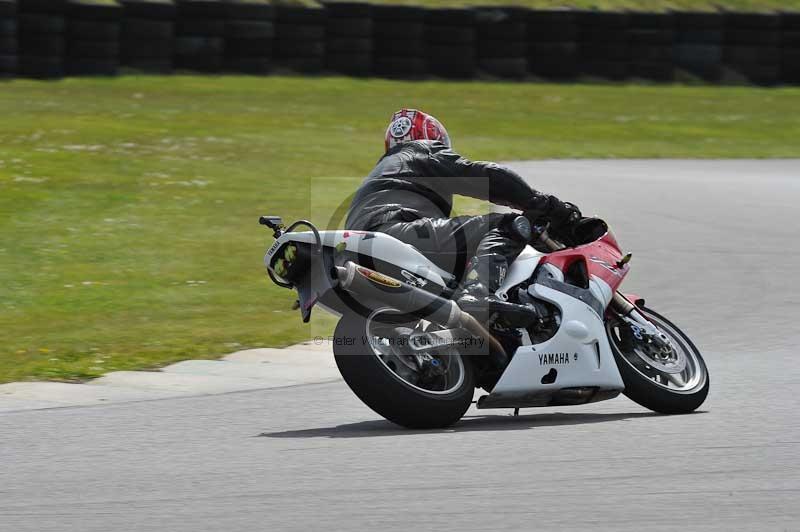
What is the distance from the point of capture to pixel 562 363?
21.5ft

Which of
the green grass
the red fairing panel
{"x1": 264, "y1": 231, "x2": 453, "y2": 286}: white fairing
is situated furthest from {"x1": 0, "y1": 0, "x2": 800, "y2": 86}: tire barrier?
{"x1": 264, "y1": 231, "x2": 453, "y2": 286}: white fairing

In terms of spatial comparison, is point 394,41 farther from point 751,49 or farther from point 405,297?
point 405,297

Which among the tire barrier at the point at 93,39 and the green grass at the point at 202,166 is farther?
the tire barrier at the point at 93,39

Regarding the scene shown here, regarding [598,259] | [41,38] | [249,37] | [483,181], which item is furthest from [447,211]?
[249,37]

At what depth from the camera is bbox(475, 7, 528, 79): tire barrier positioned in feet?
92.1

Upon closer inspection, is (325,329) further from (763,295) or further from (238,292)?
(763,295)

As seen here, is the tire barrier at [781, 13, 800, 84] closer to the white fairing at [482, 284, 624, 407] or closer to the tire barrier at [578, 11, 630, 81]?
the tire barrier at [578, 11, 630, 81]

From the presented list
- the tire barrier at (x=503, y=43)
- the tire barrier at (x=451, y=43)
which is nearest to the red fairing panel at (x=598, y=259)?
the tire barrier at (x=451, y=43)

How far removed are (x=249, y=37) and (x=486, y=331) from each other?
21.6 meters

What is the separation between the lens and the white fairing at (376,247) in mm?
6109

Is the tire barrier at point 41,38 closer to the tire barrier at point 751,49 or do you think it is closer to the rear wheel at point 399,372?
the tire barrier at point 751,49

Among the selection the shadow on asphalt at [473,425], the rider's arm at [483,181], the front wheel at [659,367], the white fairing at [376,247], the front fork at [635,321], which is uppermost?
the rider's arm at [483,181]

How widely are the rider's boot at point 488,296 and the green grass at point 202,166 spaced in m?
2.47

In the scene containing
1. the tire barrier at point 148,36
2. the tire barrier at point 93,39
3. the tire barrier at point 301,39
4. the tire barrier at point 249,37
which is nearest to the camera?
the tire barrier at point 93,39
